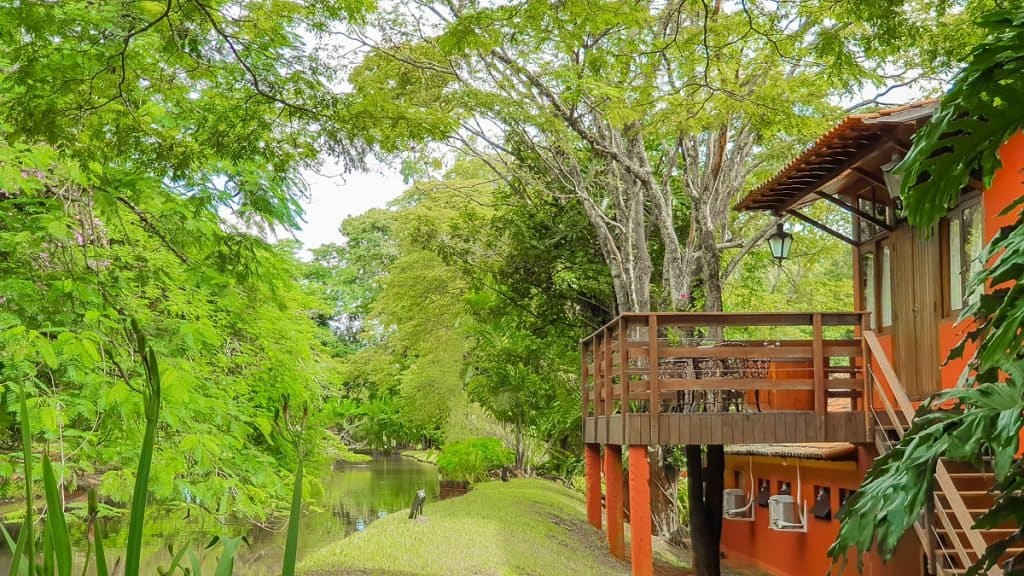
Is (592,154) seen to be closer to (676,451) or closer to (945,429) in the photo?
(676,451)

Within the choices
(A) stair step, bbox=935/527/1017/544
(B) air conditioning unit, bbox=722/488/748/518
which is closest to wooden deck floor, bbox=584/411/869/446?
(A) stair step, bbox=935/527/1017/544

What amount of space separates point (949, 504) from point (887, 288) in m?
3.98

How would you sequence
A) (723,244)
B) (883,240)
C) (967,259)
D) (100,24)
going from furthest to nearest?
(723,244) < (883,240) < (967,259) < (100,24)

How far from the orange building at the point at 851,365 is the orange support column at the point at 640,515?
19mm

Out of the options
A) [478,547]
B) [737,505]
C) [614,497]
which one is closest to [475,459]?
[737,505]

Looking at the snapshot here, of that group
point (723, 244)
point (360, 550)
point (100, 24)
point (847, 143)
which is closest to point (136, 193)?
point (100, 24)

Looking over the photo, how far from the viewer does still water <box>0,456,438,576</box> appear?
54.9 feet

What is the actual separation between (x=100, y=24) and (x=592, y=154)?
1265 centimetres

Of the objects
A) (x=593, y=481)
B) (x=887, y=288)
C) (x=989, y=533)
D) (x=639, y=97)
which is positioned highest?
(x=639, y=97)

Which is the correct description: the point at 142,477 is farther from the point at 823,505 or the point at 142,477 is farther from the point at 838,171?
the point at 823,505

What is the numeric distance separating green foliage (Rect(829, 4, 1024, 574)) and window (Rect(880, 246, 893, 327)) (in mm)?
9505

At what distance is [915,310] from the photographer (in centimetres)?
1082

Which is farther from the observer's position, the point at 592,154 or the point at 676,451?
A: the point at 592,154

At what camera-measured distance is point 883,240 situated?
11.9 meters
